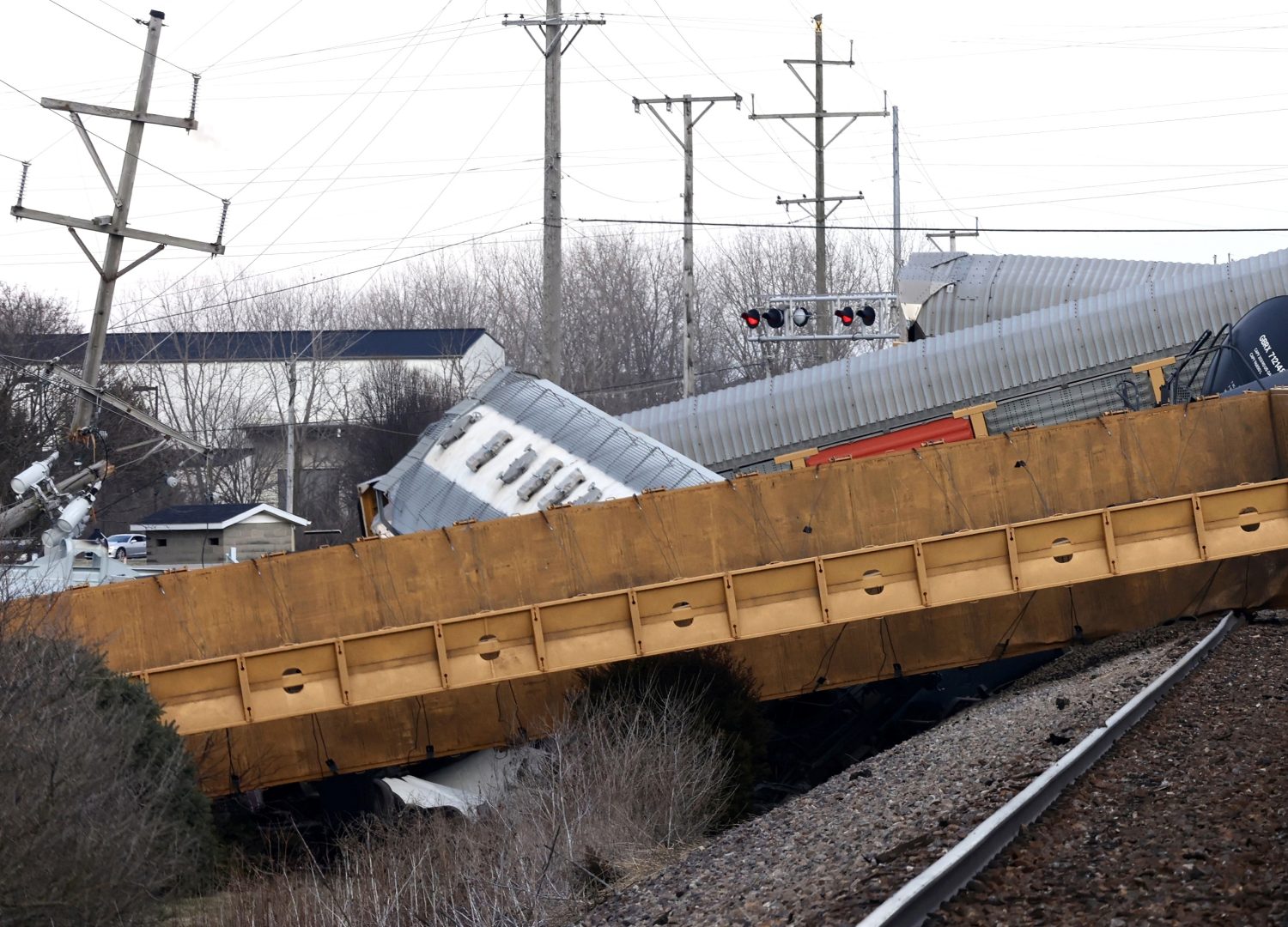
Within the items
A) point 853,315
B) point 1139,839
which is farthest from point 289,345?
point 1139,839

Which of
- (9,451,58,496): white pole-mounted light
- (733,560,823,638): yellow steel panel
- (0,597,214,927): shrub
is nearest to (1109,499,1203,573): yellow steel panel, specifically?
(733,560,823,638): yellow steel panel

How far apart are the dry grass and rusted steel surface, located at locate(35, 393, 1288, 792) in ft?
4.17

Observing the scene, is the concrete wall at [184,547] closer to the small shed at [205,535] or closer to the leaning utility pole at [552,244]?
the small shed at [205,535]

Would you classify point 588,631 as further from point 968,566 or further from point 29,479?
point 29,479

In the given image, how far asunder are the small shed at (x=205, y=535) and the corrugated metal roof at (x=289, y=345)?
2563 centimetres

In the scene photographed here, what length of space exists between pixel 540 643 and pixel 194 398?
1967 inches

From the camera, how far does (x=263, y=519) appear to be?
116ft

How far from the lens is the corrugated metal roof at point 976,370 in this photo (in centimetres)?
2280

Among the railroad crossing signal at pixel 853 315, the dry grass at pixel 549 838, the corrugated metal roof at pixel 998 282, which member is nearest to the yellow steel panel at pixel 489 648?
the dry grass at pixel 549 838

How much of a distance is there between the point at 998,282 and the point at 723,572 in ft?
57.2

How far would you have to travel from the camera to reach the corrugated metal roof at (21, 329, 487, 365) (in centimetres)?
6169

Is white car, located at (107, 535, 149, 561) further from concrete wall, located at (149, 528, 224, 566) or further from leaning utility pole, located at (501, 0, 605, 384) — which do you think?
leaning utility pole, located at (501, 0, 605, 384)

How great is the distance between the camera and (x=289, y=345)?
2509 inches

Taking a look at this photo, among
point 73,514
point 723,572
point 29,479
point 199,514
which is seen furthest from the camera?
point 199,514
